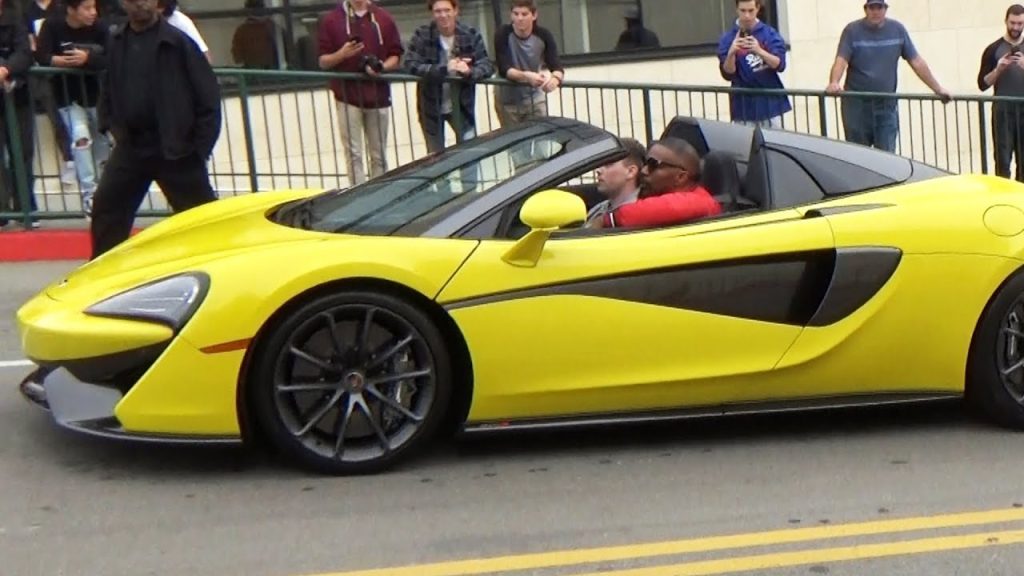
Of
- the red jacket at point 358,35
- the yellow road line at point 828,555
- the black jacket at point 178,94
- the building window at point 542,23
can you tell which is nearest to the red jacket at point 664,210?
the yellow road line at point 828,555

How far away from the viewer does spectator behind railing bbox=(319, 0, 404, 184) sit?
A: 1045 cm

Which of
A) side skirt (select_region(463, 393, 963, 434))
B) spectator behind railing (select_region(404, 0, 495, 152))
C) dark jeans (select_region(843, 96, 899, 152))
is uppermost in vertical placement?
spectator behind railing (select_region(404, 0, 495, 152))

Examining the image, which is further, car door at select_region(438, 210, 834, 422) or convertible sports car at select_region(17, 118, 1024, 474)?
car door at select_region(438, 210, 834, 422)

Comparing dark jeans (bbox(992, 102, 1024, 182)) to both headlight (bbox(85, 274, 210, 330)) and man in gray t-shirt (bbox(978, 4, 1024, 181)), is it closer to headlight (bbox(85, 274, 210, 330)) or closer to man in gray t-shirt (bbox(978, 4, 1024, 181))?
man in gray t-shirt (bbox(978, 4, 1024, 181))

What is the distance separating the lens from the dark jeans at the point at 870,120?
35.6 feet

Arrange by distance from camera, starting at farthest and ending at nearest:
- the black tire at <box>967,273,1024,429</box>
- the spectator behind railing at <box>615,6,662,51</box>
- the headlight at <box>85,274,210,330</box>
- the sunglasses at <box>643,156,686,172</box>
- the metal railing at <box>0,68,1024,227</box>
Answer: the spectator behind railing at <box>615,6,662,51</box>, the metal railing at <box>0,68,1024,227</box>, the sunglasses at <box>643,156,686,172</box>, the black tire at <box>967,273,1024,429</box>, the headlight at <box>85,274,210,330</box>

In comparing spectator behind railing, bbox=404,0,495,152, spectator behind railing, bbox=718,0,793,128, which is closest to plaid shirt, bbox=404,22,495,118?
spectator behind railing, bbox=404,0,495,152

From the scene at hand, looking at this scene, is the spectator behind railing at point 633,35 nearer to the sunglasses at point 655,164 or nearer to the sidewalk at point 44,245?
the sidewalk at point 44,245

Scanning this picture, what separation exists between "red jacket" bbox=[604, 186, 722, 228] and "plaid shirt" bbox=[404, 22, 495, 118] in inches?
178

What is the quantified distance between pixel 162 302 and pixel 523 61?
564cm

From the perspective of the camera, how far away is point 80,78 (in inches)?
393

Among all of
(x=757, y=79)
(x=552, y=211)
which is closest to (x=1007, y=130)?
(x=757, y=79)

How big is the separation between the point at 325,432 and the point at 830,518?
1.72 metres

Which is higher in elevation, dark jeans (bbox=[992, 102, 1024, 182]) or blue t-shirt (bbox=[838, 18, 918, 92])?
blue t-shirt (bbox=[838, 18, 918, 92])
